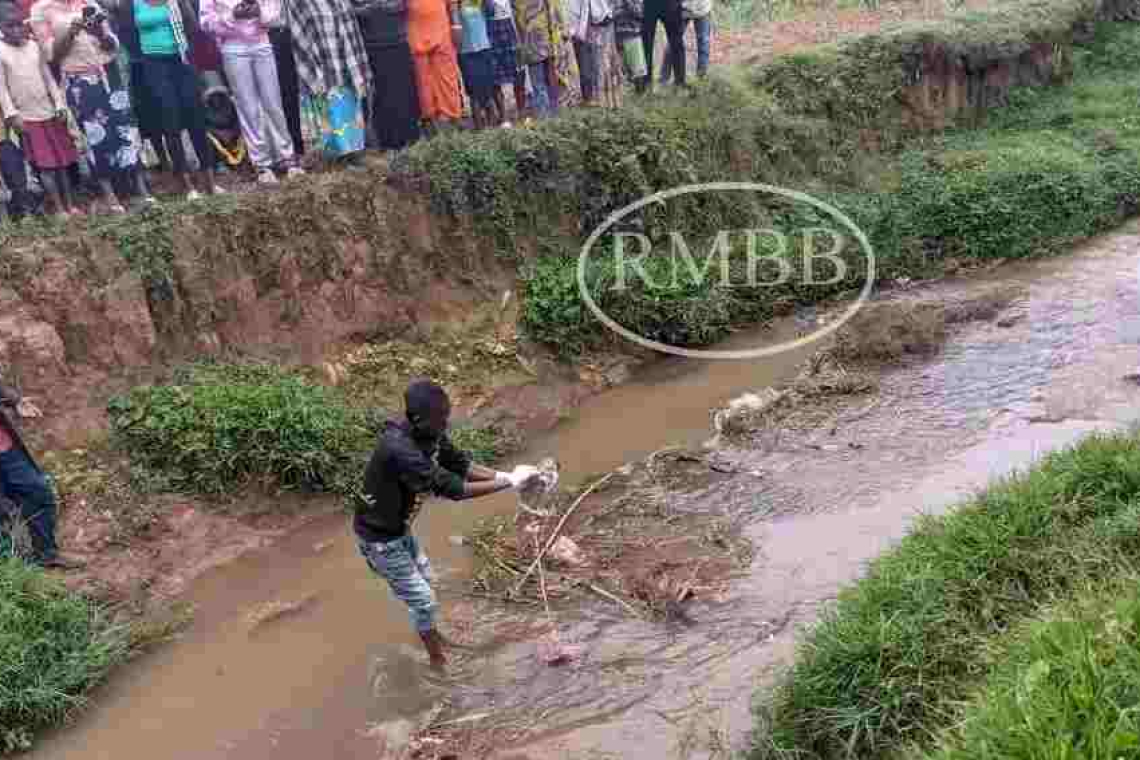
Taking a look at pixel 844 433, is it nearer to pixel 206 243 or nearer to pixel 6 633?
pixel 206 243

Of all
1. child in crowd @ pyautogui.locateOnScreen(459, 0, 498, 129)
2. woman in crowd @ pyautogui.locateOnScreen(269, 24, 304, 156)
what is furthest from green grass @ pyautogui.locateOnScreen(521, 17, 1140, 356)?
woman in crowd @ pyautogui.locateOnScreen(269, 24, 304, 156)

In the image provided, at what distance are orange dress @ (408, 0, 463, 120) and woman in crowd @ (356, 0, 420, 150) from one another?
8cm

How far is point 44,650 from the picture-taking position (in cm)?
563

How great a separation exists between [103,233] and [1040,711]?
7089 millimetres

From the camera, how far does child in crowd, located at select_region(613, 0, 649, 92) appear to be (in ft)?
35.6

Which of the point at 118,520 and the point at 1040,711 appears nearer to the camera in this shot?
the point at 1040,711

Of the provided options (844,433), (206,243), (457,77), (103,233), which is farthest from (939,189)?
(103,233)

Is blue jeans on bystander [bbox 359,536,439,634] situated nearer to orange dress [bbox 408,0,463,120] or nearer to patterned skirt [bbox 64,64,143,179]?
patterned skirt [bbox 64,64,143,179]

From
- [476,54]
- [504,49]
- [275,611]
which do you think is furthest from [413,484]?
[504,49]

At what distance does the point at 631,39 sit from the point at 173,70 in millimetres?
5001

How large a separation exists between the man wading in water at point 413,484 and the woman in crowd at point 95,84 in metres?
4.30

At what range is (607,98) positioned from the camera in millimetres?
11109

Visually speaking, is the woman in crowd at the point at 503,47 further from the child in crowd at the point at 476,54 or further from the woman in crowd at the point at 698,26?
the woman in crowd at the point at 698,26

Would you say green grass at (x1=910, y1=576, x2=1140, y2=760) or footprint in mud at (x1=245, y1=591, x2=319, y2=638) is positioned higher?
green grass at (x1=910, y1=576, x2=1140, y2=760)
